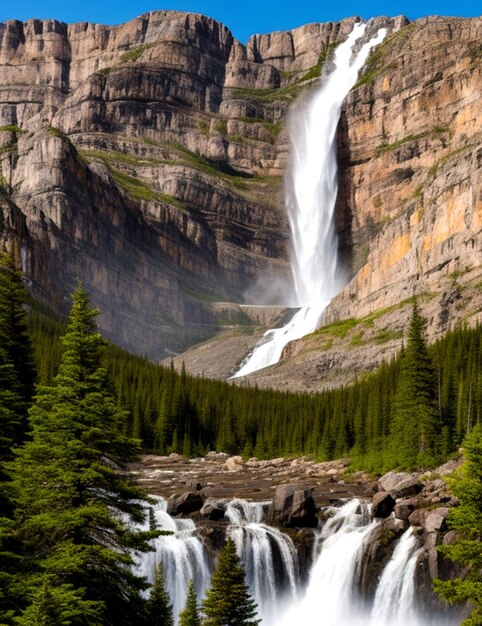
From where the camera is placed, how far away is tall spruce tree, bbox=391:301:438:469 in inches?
2486

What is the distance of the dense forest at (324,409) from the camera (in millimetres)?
66312

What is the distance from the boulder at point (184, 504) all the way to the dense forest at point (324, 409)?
66.7ft

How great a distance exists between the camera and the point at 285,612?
43031 millimetres

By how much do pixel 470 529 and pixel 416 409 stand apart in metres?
41.7

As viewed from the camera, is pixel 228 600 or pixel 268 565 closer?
pixel 228 600

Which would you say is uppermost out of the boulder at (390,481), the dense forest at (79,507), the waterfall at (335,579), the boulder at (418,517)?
the dense forest at (79,507)

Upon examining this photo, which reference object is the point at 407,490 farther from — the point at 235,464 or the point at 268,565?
the point at 235,464

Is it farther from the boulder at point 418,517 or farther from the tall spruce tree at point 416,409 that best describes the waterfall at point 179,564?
the tall spruce tree at point 416,409

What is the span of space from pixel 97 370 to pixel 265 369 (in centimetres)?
15204

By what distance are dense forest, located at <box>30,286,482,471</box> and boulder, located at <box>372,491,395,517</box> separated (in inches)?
595

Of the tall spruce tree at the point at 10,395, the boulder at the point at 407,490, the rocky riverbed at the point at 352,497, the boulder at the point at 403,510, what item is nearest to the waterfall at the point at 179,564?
the rocky riverbed at the point at 352,497

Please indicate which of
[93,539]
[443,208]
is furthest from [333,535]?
[443,208]

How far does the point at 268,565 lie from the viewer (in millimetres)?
44062

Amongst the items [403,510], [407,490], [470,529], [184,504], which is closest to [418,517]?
[403,510]
